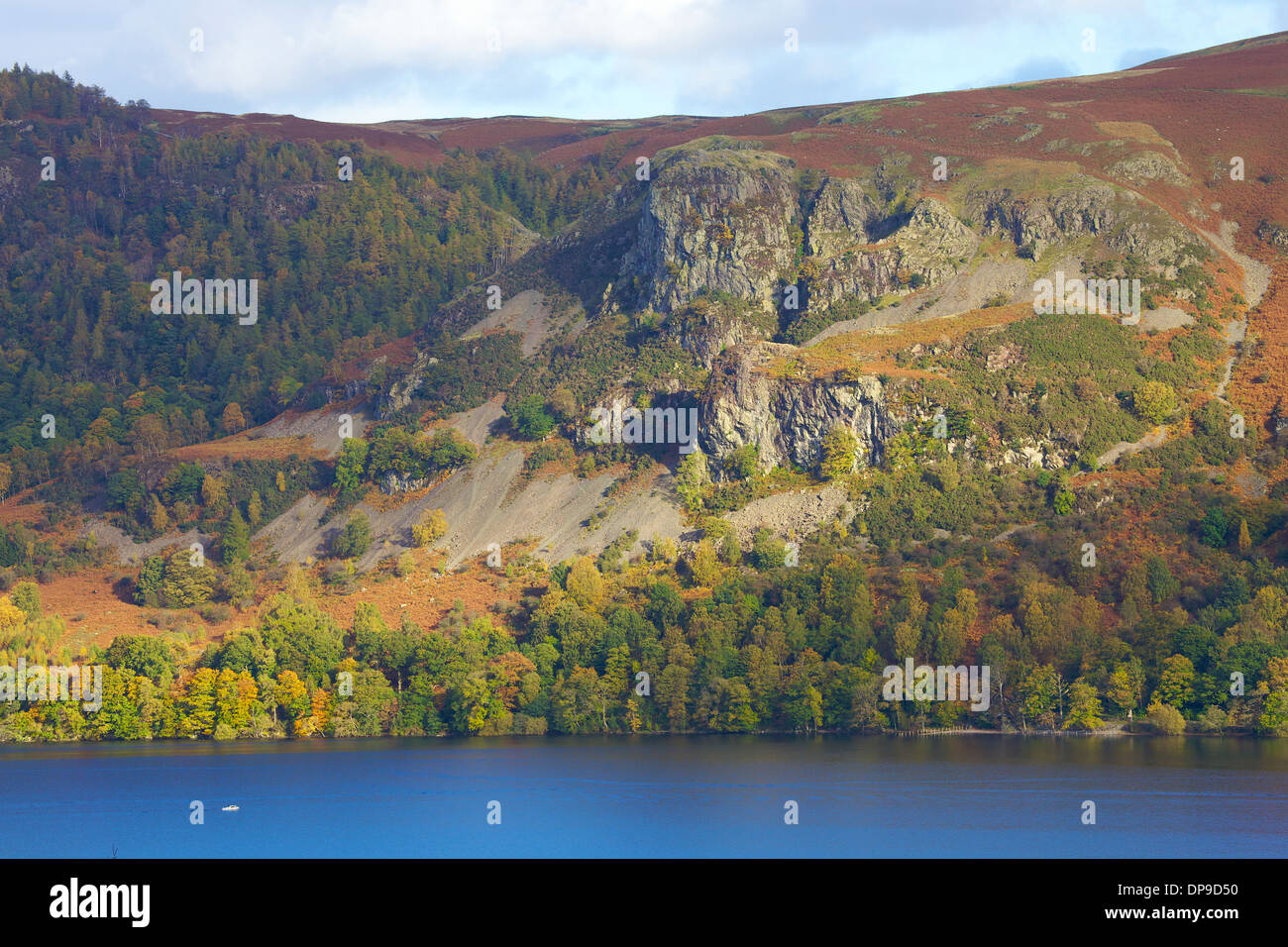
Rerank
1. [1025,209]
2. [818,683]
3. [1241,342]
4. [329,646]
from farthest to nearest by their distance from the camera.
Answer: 1. [1025,209]
2. [1241,342]
3. [329,646]
4. [818,683]

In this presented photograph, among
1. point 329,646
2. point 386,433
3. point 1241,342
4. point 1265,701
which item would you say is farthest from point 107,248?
point 1265,701

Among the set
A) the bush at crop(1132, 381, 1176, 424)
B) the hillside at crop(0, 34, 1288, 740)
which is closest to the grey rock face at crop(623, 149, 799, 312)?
the hillside at crop(0, 34, 1288, 740)

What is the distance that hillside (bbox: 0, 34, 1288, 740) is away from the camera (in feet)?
328

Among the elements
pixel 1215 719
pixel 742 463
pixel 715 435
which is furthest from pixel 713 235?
pixel 1215 719

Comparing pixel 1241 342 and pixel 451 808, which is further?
pixel 1241 342

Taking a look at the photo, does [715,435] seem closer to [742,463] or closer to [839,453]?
[742,463]

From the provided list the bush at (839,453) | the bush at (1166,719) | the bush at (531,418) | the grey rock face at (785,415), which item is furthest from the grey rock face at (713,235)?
the bush at (1166,719)

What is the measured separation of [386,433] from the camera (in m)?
143

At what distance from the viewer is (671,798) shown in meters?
72.4

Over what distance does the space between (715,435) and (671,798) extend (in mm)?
61017

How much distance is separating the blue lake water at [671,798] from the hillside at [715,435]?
785 cm

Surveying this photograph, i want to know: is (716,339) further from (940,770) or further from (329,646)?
(940,770)

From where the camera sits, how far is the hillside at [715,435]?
100000 millimetres
